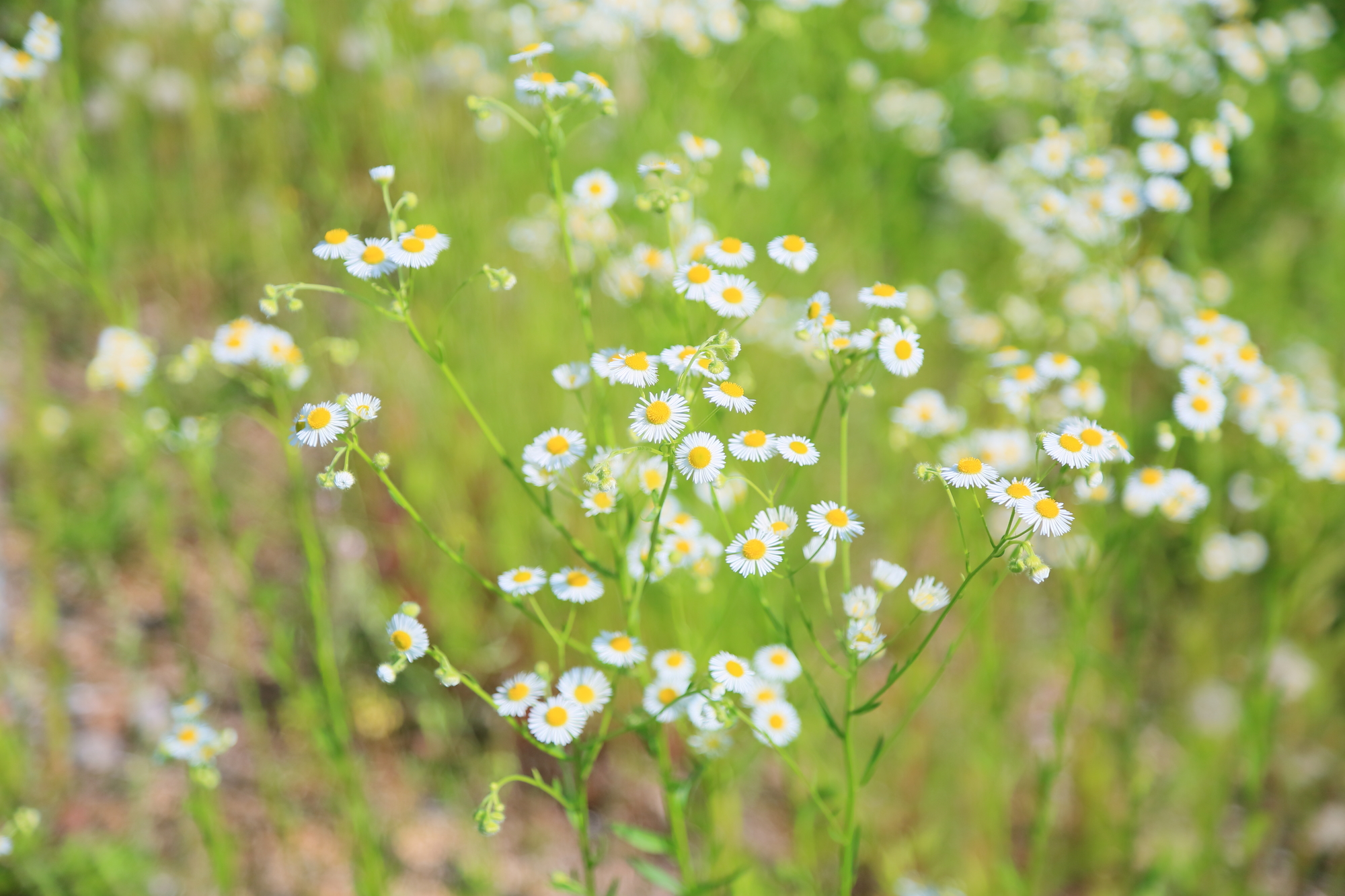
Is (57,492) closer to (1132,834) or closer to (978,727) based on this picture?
(978,727)

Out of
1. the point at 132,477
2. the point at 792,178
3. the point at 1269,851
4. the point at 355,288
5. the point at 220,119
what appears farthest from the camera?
the point at 220,119

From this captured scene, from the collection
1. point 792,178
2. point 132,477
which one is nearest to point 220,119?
point 132,477

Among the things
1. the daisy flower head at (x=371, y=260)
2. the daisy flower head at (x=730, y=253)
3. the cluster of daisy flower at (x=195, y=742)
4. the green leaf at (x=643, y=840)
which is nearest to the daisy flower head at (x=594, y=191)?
the daisy flower head at (x=730, y=253)

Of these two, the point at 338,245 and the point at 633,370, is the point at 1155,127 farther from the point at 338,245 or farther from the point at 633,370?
the point at 338,245

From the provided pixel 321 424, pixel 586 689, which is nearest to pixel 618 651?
pixel 586 689

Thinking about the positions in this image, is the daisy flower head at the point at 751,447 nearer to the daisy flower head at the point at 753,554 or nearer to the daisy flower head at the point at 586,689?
the daisy flower head at the point at 753,554
